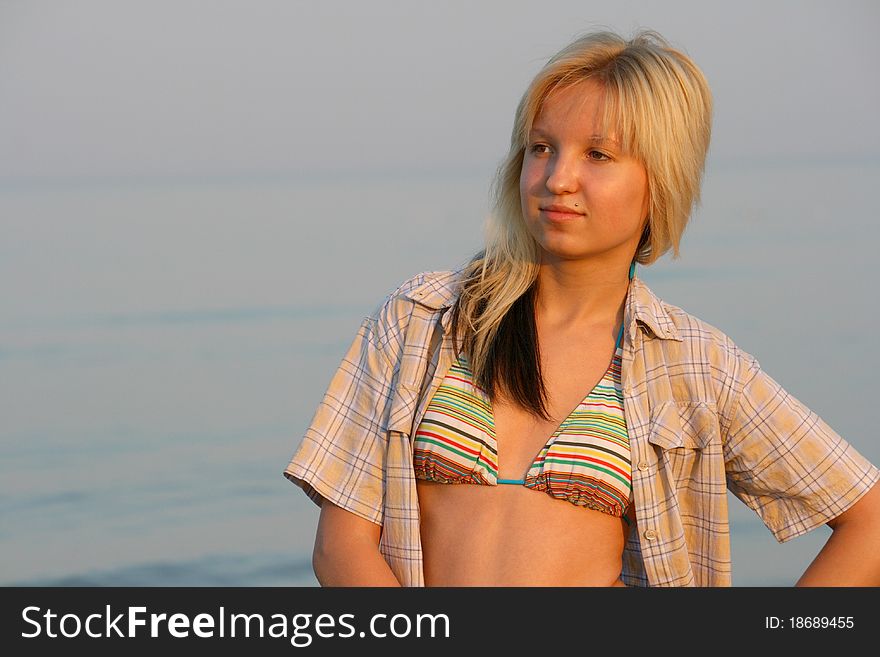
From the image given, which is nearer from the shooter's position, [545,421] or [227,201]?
[545,421]

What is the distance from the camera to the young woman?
2.70 m

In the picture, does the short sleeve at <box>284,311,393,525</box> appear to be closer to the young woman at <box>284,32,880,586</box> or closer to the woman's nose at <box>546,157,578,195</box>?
the young woman at <box>284,32,880,586</box>

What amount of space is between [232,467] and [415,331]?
4343mm

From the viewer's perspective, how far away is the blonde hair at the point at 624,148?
2717 millimetres

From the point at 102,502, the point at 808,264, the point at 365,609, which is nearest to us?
the point at 365,609

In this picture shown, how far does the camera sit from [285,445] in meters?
7.16

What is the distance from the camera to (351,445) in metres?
2.78

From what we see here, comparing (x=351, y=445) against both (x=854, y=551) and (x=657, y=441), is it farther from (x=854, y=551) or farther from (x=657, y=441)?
(x=854, y=551)

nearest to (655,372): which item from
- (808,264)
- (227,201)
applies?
(808,264)

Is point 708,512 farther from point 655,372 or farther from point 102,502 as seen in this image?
point 102,502

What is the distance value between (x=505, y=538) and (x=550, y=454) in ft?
0.60

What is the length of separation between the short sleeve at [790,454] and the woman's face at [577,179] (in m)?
0.39

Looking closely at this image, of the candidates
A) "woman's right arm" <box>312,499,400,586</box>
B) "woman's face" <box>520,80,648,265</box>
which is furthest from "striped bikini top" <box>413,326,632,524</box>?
"woman's face" <box>520,80,648,265</box>

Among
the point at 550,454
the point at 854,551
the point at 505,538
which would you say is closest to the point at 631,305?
the point at 550,454
